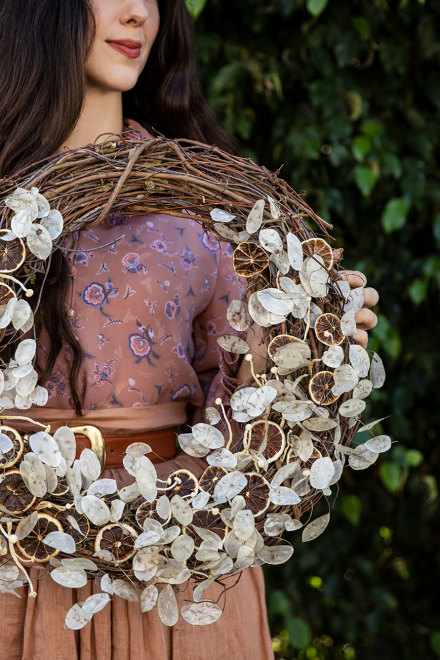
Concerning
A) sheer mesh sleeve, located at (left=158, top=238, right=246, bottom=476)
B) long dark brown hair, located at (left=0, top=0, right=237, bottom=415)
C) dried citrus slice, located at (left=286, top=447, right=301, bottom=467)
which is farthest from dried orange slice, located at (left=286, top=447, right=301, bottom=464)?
long dark brown hair, located at (left=0, top=0, right=237, bottom=415)

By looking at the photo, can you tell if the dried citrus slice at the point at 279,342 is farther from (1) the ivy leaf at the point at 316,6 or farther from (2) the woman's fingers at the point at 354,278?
(1) the ivy leaf at the point at 316,6

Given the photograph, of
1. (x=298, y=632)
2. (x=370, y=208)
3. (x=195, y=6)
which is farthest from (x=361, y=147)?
(x=298, y=632)

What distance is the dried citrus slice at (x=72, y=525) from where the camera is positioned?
2.72 ft

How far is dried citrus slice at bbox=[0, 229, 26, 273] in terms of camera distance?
2.71ft

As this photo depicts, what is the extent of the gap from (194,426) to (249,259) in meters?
0.18

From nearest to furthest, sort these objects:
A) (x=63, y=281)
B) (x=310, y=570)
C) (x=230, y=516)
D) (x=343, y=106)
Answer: (x=230, y=516) < (x=63, y=281) < (x=343, y=106) < (x=310, y=570)

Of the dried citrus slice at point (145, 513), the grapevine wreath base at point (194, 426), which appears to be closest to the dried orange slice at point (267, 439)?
the grapevine wreath base at point (194, 426)

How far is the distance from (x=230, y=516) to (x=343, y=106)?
1.04 meters

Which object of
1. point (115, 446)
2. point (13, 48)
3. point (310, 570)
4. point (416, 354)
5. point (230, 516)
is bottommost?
point (310, 570)

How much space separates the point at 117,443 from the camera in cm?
100

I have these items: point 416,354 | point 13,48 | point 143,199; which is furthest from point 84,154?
point 416,354

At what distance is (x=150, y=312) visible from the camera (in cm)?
102

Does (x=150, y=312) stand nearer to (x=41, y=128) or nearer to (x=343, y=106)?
(x=41, y=128)

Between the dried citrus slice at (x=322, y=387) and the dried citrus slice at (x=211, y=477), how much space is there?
118 mm
